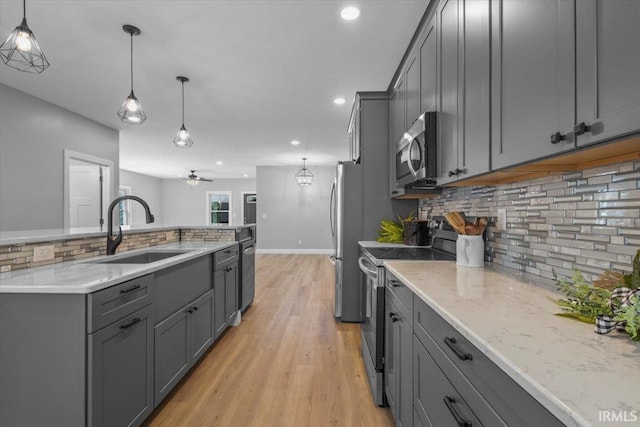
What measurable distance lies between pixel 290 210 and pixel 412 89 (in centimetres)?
682

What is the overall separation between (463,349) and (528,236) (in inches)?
36.0

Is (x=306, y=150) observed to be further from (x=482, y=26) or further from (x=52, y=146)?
(x=482, y=26)

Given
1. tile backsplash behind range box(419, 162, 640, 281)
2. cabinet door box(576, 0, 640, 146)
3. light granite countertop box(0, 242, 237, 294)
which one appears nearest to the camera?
cabinet door box(576, 0, 640, 146)

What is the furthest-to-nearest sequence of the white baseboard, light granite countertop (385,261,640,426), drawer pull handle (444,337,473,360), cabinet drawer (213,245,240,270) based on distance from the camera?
the white baseboard < cabinet drawer (213,245,240,270) < drawer pull handle (444,337,473,360) < light granite countertop (385,261,640,426)

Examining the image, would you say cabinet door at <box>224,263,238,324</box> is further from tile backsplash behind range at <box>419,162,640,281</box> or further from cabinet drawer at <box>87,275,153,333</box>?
tile backsplash behind range at <box>419,162,640,281</box>

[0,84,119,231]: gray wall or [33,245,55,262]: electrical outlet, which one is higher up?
[0,84,119,231]: gray wall

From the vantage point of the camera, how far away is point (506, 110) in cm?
117

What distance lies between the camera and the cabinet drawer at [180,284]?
1.81m

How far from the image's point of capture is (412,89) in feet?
8.14

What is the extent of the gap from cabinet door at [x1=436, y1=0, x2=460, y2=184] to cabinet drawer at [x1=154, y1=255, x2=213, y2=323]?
1.80 meters

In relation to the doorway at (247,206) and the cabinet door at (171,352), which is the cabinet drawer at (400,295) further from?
the doorway at (247,206)

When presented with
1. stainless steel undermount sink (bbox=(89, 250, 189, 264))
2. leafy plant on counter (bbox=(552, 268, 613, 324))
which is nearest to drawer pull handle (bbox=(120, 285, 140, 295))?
stainless steel undermount sink (bbox=(89, 250, 189, 264))

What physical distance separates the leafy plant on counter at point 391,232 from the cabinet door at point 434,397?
1862 mm

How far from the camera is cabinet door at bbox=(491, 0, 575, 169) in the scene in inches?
34.6
